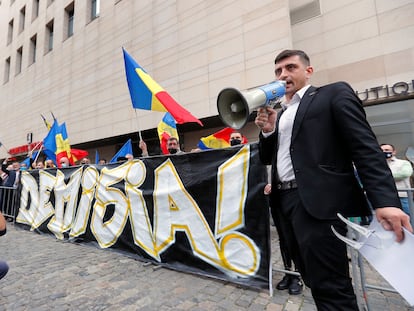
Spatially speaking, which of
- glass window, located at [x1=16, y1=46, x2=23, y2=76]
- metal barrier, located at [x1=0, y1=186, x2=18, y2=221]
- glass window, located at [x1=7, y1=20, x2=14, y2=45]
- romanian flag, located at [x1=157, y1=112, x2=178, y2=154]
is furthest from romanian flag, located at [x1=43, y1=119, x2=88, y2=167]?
glass window, located at [x1=7, y1=20, x2=14, y2=45]

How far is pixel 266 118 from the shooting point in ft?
5.25

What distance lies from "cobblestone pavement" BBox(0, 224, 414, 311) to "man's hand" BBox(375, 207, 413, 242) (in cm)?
180

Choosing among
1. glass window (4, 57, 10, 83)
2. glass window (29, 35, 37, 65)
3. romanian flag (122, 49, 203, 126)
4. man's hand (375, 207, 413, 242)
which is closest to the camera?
→ man's hand (375, 207, 413, 242)

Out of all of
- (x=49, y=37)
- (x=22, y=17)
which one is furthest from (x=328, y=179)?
(x=22, y=17)

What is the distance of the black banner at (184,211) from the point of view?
118 inches

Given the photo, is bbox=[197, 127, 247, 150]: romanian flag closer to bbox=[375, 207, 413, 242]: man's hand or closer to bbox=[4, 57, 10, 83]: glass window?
bbox=[375, 207, 413, 242]: man's hand

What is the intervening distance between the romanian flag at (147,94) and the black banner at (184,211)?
4.57 ft

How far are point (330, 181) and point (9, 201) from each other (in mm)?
9233

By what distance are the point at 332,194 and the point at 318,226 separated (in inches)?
7.7

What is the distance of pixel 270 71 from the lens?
8.86 m

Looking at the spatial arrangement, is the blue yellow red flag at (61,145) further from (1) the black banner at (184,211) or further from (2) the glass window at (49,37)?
(2) the glass window at (49,37)

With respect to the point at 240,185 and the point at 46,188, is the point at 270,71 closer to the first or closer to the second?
the point at 240,185

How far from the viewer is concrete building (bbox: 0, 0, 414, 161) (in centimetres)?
789

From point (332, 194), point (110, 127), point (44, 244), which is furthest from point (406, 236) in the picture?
point (110, 127)
